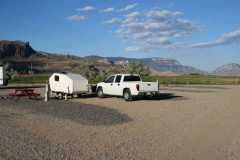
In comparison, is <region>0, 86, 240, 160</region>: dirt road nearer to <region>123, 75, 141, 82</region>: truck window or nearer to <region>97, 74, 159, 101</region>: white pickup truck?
<region>97, 74, 159, 101</region>: white pickup truck

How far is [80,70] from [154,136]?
5426cm

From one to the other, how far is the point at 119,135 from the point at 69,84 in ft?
48.9

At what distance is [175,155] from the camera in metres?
8.56

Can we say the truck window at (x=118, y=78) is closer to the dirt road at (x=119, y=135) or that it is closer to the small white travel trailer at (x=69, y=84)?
the small white travel trailer at (x=69, y=84)

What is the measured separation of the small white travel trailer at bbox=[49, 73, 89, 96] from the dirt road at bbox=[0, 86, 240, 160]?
8573mm

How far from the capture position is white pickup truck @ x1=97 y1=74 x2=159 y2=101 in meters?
23.4

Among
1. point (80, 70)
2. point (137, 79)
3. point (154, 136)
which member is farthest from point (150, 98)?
point (80, 70)

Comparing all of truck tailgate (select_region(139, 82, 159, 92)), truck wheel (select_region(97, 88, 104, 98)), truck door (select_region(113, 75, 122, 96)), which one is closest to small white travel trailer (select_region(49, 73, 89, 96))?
truck wheel (select_region(97, 88, 104, 98))

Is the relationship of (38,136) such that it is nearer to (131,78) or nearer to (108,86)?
(131,78)

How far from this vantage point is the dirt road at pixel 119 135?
8.55m

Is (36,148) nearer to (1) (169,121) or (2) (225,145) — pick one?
(2) (225,145)

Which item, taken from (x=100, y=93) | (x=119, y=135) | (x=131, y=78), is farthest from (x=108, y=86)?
(x=119, y=135)

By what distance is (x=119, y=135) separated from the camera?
11.1 meters

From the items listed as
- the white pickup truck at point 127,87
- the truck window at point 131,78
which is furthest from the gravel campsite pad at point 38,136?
the truck window at point 131,78
